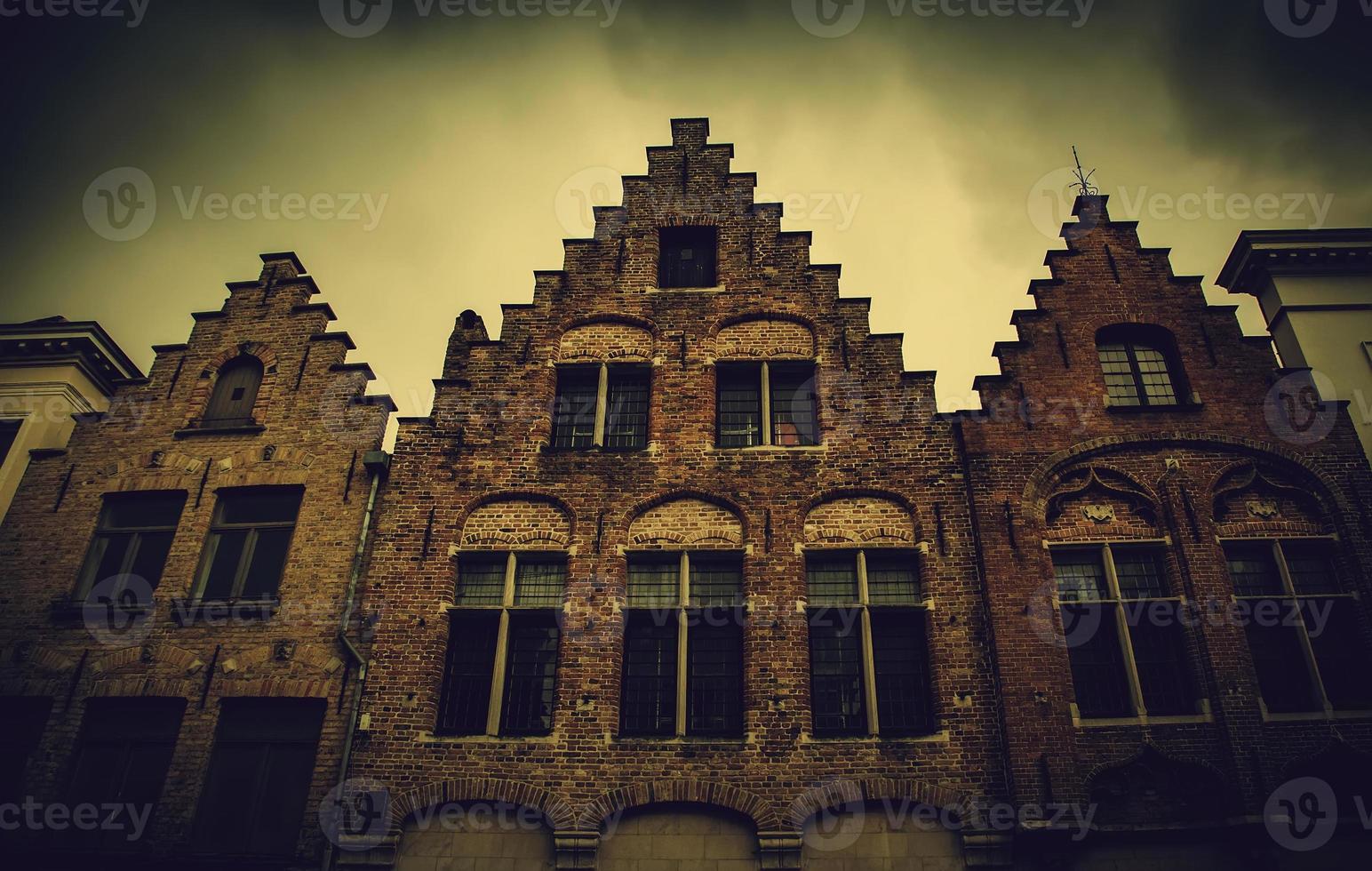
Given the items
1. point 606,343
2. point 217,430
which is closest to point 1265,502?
point 606,343

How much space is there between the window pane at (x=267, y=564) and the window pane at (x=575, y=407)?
4196mm

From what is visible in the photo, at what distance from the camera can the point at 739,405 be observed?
12492 millimetres

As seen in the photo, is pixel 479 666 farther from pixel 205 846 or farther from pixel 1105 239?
pixel 1105 239

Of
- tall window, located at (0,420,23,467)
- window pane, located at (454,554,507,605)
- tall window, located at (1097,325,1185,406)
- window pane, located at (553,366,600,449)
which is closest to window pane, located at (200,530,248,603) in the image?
window pane, located at (454,554,507,605)

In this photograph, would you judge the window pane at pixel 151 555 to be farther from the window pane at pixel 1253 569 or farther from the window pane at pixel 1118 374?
the window pane at pixel 1253 569

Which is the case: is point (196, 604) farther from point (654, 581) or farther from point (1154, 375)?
point (1154, 375)

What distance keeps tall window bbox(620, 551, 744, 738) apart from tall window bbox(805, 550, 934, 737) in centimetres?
103

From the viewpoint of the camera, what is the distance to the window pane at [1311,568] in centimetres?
1070

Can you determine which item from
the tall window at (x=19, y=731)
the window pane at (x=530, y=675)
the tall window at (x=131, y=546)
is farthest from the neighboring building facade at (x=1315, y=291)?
the tall window at (x=19, y=731)

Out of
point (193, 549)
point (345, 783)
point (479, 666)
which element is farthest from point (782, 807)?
point (193, 549)

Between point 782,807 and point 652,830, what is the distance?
1.58m

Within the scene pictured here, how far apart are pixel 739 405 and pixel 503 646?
491cm

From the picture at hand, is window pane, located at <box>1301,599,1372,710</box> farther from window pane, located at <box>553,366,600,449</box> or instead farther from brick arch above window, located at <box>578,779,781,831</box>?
window pane, located at <box>553,366,600,449</box>

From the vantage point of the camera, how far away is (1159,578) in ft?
35.6
